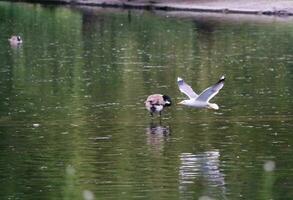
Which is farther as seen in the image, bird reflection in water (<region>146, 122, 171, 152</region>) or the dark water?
bird reflection in water (<region>146, 122, 171, 152</region>)

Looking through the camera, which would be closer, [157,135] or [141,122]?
[157,135]

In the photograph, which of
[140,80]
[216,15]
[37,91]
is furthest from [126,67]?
[216,15]

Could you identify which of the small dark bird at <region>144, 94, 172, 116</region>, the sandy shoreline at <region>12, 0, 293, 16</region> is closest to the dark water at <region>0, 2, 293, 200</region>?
the small dark bird at <region>144, 94, 172, 116</region>

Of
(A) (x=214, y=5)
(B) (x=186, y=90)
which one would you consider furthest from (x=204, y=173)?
(A) (x=214, y=5)

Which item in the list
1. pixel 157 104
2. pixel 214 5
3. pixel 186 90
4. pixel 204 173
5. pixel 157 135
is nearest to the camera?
pixel 204 173

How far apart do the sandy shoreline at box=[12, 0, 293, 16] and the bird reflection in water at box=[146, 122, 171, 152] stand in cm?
4353

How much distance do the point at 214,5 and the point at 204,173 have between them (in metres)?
53.4

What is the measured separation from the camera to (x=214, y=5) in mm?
71625

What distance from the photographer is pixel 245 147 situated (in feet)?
71.1

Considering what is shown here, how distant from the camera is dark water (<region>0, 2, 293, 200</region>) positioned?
706 inches

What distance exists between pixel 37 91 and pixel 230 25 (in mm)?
28862

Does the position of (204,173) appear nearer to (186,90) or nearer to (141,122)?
(186,90)

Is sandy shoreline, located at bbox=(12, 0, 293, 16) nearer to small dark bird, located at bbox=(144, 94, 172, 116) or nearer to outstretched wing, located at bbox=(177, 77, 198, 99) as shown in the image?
small dark bird, located at bbox=(144, 94, 172, 116)

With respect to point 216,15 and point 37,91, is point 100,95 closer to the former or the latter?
point 37,91
